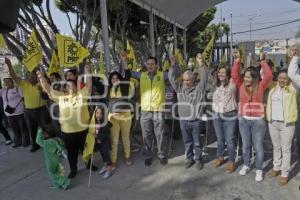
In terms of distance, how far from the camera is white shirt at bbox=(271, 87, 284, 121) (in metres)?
5.16

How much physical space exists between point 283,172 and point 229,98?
135cm

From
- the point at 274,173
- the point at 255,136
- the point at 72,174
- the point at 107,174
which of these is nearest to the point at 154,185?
the point at 107,174

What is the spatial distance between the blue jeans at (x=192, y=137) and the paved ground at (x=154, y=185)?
25 centimetres

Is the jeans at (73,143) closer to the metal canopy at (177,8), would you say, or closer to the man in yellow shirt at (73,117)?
the man in yellow shirt at (73,117)

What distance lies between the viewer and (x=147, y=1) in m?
14.4

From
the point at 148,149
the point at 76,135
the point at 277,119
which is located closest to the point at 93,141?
→ the point at 76,135

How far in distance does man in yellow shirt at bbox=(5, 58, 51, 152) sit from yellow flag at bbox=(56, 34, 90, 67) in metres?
1.40

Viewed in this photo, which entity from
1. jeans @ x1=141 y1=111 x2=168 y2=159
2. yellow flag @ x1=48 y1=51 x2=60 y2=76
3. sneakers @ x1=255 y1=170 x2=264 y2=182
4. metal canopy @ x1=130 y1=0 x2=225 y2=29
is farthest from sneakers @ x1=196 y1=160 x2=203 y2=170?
metal canopy @ x1=130 y1=0 x2=225 y2=29

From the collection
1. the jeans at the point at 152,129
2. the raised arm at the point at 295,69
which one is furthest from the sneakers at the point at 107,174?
the raised arm at the point at 295,69

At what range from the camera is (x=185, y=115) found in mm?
5922

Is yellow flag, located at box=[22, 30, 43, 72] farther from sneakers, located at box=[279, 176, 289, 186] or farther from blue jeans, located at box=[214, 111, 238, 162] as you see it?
sneakers, located at box=[279, 176, 289, 186]

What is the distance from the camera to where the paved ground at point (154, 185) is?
5075mm

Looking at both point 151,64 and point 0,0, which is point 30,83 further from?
point 0,0

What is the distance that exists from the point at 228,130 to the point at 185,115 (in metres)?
0.72
